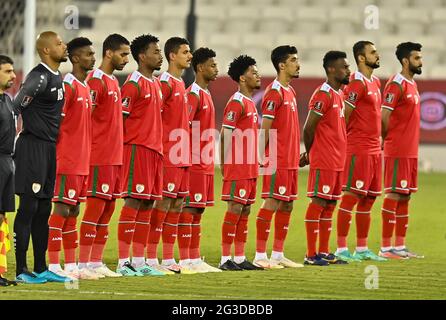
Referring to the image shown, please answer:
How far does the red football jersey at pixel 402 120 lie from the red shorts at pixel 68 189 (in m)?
4.68

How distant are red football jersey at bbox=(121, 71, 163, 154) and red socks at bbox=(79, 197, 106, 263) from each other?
0.72 metres

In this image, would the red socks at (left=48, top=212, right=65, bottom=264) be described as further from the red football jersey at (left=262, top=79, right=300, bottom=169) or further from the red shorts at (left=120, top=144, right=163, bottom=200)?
the red football jersey at (left=262, top=79, right=300, bottom=169)

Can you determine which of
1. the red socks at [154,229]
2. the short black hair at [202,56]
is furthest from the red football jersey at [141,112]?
the short black hair at [202,56]

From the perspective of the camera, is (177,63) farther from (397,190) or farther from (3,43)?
(3,43)

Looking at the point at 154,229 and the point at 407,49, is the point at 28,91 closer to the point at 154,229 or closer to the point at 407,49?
the point at 154,229

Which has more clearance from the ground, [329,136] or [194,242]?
[329,136]

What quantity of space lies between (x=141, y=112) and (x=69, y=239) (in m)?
1.43

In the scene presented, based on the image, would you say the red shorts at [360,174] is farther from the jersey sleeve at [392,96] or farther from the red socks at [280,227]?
the red socks at [280,227]

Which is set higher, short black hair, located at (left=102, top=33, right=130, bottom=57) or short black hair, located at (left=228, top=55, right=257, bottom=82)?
short black hair, located at (left=102, top=33, right=130, bottom=57)

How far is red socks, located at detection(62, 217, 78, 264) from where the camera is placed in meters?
11.9

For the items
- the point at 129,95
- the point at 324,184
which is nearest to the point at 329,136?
the point at 324,184

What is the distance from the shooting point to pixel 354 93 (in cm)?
1481

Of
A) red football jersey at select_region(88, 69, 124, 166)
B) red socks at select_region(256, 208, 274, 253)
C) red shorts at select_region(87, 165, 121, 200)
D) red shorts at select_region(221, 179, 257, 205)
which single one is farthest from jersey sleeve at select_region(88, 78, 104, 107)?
red socks at select_region(256, 208, 274, 253)
